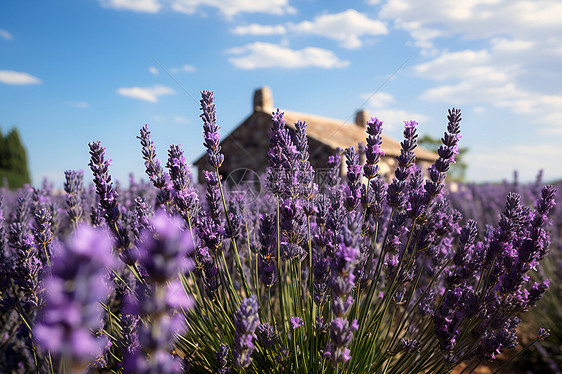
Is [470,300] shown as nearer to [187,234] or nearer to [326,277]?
[326,277]

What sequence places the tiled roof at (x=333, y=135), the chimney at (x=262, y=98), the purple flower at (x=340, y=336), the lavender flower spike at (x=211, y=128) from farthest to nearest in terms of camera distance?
the chimney at (x=262, y=98) → the tiled roof at (x=333, y=135) → the lavender flower spike at (x=211, y=128) → the purple flower at (x=340, y=336)

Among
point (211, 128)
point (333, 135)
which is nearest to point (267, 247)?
point (211, 128)

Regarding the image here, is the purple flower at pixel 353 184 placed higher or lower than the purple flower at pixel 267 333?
higher

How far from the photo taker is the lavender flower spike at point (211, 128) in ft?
6.32

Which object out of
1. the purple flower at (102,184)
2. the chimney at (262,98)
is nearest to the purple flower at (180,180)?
the purple flower at (102,184)

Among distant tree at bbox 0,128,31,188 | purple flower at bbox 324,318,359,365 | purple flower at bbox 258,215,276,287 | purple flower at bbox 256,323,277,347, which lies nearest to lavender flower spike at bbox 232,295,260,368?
purple flower at bbox 324,318,359,365

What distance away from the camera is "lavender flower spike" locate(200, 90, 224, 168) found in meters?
1.93

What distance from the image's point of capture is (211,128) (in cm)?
196

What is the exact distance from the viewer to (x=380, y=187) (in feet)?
6.37

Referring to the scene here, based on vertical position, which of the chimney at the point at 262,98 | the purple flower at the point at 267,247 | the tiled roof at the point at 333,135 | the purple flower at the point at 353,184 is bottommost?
the purple flower at the point at 267,247

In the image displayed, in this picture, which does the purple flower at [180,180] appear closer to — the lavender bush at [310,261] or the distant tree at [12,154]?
the lavender bush at [310,261]

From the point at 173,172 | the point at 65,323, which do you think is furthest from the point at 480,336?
the point at 65,323

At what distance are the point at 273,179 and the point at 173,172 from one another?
534 mm

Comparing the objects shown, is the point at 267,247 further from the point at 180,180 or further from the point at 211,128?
the point at 211,128
